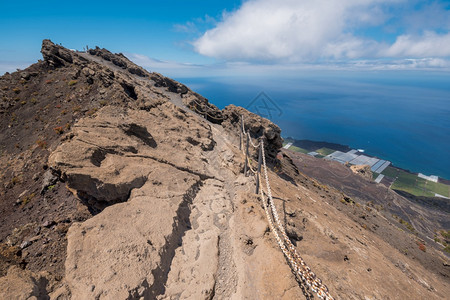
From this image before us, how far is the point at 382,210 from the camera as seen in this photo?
131 ft

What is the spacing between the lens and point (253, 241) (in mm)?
7184

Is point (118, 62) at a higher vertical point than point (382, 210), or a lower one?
higher

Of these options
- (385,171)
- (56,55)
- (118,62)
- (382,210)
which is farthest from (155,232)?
(385,171)

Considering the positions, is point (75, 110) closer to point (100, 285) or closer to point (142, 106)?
point (142, 106)

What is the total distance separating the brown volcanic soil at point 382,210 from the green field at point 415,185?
1009 inches

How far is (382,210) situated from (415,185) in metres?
56.1

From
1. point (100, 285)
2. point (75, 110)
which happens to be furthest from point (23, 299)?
point (75, 110)

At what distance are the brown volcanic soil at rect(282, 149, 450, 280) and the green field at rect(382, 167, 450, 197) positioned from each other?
25.6m

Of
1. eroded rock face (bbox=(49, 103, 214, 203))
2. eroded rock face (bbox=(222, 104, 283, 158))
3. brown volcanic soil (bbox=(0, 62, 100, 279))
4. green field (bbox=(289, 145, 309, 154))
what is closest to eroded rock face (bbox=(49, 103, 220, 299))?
eroded rock face (bbox=(49, 103, 214, 203))

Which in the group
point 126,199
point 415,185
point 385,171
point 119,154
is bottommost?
point 385,171

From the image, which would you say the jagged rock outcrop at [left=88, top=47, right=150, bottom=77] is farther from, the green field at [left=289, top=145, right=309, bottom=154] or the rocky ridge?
the green field at [left=289, top=145, right=309, bottom=154]

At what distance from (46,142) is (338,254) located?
76.1ft

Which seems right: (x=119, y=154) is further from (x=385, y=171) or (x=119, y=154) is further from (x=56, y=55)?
(x=385, y=171)

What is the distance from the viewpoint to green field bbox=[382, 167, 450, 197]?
236ft
